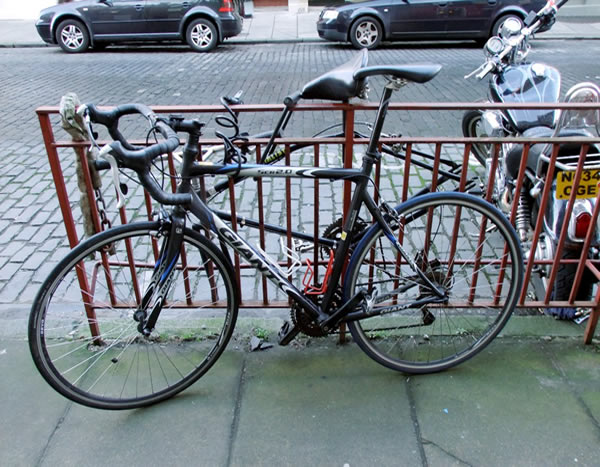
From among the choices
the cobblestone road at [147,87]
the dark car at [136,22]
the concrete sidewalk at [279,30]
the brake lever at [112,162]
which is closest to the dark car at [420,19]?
the cobblestone road at [147,87]

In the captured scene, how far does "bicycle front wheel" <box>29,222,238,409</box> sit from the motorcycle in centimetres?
161

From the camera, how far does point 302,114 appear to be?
763 cm

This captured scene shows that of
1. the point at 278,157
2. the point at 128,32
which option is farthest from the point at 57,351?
the point at 128,32

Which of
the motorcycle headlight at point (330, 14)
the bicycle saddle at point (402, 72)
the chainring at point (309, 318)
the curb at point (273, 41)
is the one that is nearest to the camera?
the bicycle saddle at point (402, 72)

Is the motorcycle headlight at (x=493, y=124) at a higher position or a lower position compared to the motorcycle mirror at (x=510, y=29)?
lower

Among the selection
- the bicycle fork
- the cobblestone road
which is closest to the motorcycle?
the bicycle fork

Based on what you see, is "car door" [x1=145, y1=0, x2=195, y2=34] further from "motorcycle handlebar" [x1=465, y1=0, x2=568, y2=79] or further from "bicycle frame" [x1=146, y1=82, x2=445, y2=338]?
"bicycle frame" [x1=146, y1=82, x2=445, y2=338]

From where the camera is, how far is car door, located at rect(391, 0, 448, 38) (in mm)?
12039

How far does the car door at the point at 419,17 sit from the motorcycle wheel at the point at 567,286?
34.6ft

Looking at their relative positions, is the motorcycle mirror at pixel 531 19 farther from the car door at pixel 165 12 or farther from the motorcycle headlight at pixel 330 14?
the car door at pixel 165 12

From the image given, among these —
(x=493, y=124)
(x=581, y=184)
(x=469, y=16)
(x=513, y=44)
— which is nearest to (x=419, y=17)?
(x=469, y=16)

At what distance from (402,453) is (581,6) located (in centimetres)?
1996

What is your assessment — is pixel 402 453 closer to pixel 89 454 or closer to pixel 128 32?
pixel 89 454

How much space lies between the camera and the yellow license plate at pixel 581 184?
265 cm
